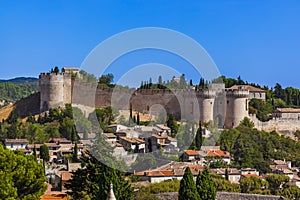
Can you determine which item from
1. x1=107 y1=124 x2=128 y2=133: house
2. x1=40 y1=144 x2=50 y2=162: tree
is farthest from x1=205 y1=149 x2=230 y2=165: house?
x1=40 y1=144 x2=50 y2=162: tree

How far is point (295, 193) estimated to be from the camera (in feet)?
81.0

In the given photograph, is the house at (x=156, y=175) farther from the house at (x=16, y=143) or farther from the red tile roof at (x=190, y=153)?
the house at (x=16, y=143)

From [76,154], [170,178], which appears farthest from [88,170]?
[76,154]

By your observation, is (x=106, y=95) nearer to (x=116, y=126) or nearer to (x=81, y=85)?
(x=81, y=85)

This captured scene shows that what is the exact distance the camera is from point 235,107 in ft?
129

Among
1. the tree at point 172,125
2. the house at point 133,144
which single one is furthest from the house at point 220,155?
the house at point 133,144

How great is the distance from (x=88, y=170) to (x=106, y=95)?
1033 inches

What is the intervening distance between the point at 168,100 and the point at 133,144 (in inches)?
424

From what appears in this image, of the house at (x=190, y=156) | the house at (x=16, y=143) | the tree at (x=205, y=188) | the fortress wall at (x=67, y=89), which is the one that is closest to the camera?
the tree at (x=205, y=188)

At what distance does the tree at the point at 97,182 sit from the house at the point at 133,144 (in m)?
12.0

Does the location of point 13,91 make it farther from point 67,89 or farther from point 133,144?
point 133,144

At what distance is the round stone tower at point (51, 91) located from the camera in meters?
40.6

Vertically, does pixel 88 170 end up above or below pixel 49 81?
below

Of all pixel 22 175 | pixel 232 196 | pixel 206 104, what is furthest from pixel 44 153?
pixel 22 175
